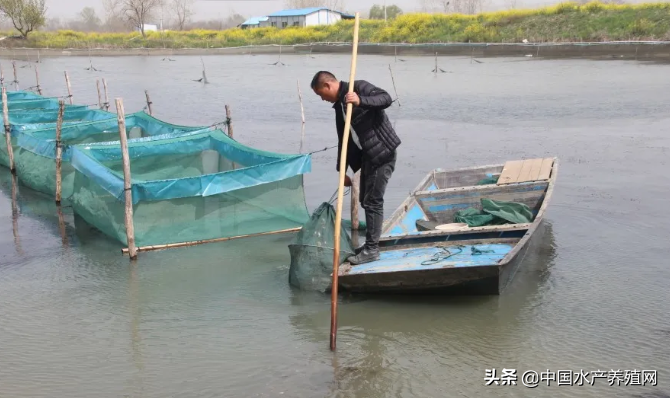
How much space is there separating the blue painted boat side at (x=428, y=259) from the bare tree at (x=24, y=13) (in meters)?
59.8

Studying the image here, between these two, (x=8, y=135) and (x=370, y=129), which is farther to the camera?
(x=8, y=135)

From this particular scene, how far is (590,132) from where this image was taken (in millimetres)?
15727

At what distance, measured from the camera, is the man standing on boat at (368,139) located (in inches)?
222

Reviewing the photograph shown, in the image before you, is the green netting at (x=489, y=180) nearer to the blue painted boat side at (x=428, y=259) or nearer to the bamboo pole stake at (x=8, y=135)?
the blue painted boat side at (x=428, y=259)

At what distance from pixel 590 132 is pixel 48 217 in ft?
38.4

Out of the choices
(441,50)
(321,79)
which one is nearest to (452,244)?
(321,79)

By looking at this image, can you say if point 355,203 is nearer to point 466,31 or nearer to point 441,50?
point 441,50

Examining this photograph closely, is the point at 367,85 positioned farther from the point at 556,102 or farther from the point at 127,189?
the point at 556,102

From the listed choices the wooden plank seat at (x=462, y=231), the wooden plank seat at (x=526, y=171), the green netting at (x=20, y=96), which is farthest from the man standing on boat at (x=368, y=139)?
the green netting at (x=20, y=96)

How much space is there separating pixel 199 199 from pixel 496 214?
3.54 metres

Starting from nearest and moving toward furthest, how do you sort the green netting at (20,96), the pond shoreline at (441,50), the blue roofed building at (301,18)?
the green netting at (20,96)
the pond shoreline at (441,50)
the blue roofed building at (301,18)

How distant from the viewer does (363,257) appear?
6621 mm

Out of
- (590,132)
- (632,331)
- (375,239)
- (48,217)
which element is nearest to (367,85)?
(375,239)

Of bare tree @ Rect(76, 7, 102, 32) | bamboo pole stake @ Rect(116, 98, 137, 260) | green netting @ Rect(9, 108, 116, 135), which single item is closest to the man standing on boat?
bamboo pole stake @ Rect(116, 98, 137, 260)
